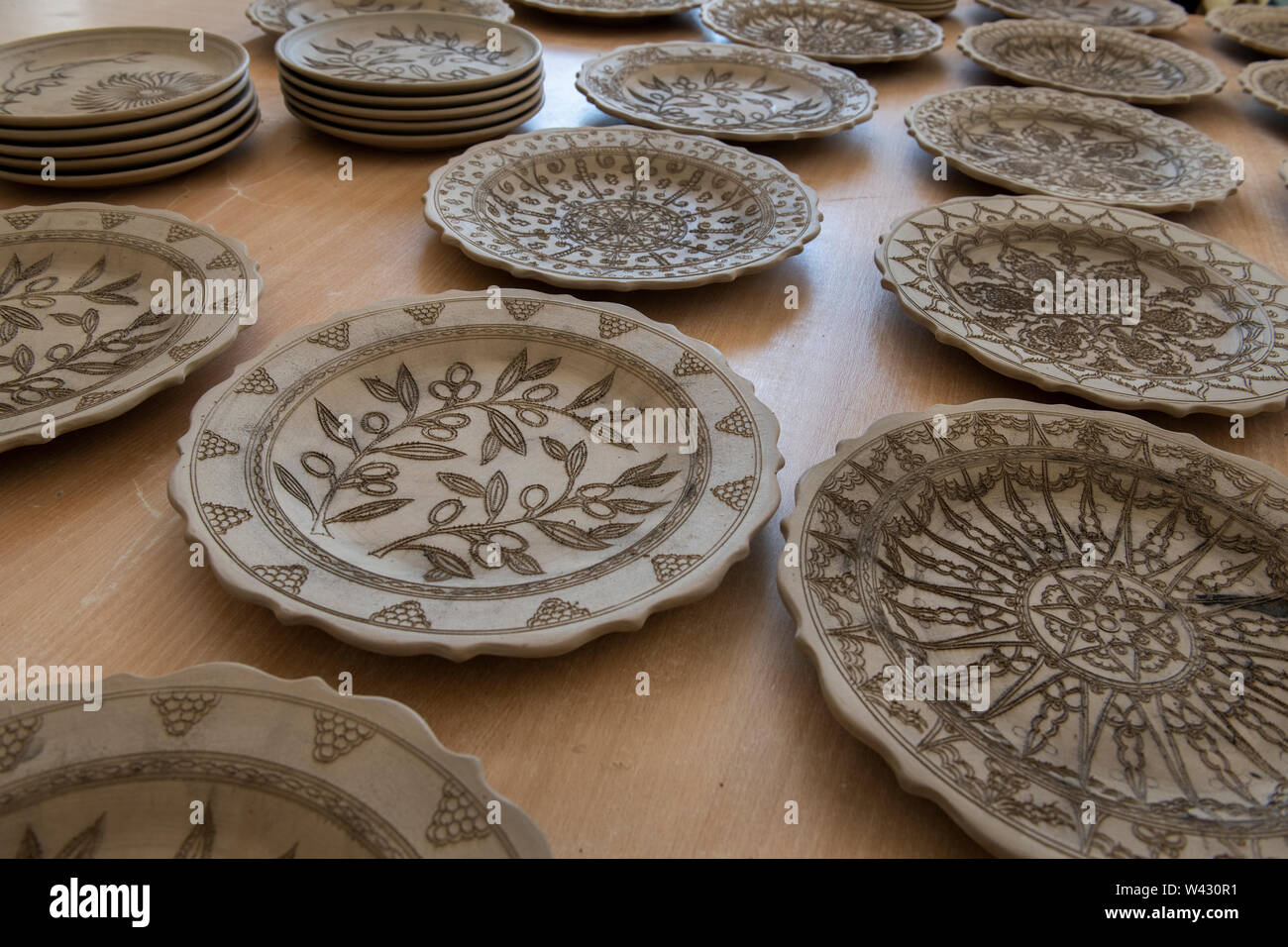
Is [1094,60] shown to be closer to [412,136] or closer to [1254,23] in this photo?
[1254,23]

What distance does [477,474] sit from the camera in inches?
35.3

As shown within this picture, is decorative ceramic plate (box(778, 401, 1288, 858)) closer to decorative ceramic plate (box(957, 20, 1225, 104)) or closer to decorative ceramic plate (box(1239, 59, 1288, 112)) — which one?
decorative ceramic plate (box(957, 20, 1225, 104))

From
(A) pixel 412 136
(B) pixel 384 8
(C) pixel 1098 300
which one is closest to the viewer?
(C) pixel 1098 300

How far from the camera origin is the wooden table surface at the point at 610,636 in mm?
652

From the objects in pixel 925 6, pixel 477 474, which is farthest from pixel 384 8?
pixel 477 474

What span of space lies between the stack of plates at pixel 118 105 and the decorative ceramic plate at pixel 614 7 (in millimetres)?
897

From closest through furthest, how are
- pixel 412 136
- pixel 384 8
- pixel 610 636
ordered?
pixel 610 636 < pixel 412 136 < pixel 384 8

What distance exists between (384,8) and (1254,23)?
2.30m

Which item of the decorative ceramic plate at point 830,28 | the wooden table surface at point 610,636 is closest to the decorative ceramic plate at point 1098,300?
the wooden table surface at point 610,636

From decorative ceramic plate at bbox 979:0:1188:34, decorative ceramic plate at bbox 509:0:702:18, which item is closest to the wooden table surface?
decorative ceramic plate at bbox 509:0:702:18

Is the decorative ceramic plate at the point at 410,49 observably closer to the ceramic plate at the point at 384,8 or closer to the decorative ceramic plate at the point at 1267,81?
the ceramic plate at the point at 384,8

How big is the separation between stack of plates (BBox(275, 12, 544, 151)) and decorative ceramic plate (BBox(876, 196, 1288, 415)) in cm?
71

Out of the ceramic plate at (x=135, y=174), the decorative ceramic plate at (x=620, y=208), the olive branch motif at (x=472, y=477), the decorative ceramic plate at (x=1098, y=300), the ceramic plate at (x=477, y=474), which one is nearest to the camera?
the ceramic plate at (x=477, y=474)
